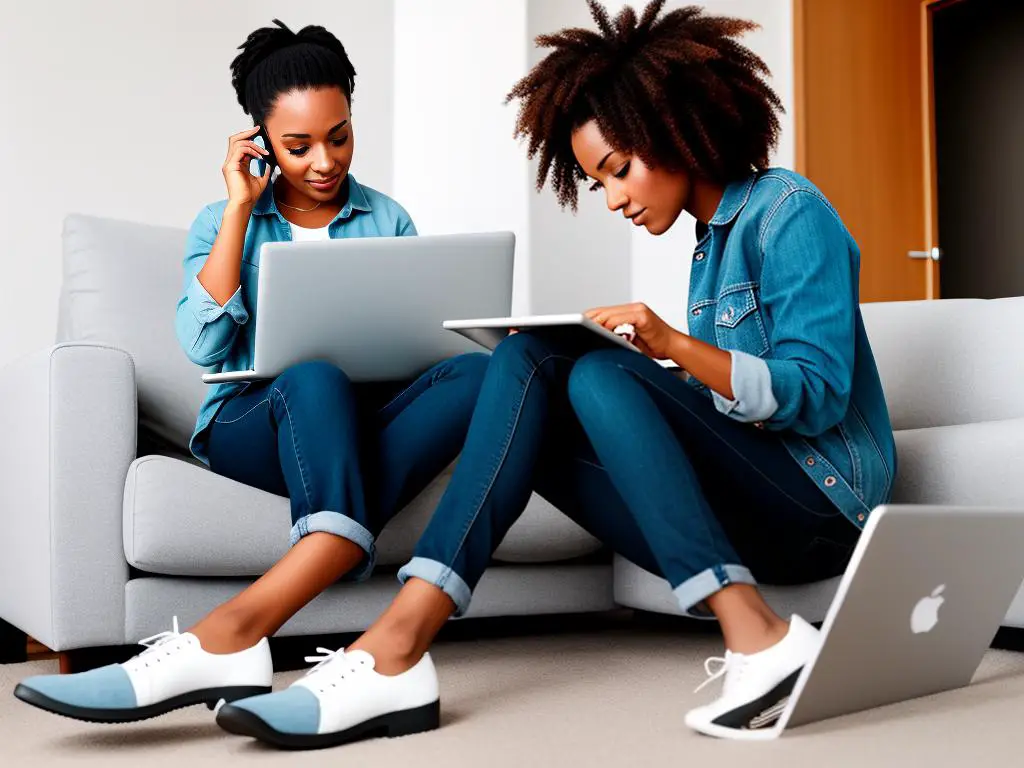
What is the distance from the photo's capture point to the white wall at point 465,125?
3.49m

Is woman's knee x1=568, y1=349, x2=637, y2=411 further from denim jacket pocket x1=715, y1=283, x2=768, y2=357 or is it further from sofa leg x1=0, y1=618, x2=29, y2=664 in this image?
sofa leg x1=0, y1=618, x2=29, y2=664

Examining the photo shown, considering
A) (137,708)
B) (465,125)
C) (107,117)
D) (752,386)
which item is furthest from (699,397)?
(465,125)

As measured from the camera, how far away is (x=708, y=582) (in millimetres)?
1148

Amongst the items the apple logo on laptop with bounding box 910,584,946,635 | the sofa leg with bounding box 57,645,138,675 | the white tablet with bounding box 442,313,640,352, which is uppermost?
the white tablet with bounding box 442,313,640,352

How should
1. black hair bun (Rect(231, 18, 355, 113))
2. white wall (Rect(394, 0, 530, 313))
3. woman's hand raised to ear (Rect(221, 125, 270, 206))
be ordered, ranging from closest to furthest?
woman's hand raised to ear (Rect(221, 125, 270, 206)) → black hair bun (Rect(231, 18, 355, 113)) → white wall (Rect(394, 0, 530, 313))

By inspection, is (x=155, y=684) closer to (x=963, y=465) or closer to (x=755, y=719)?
(x=755, y=719)

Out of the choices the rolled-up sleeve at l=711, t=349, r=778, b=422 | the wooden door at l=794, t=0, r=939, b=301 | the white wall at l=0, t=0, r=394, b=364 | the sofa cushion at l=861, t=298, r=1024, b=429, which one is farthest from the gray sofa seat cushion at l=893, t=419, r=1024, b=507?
the wooden door at l=794, t=0, r=939, b=301

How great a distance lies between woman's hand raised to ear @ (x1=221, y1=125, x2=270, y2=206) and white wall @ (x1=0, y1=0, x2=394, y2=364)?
1.38 m

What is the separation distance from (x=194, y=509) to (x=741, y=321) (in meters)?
0.81

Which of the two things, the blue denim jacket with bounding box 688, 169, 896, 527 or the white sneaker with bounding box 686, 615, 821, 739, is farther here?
the blue denim jacket with bounding box 688, 169, 896, 527

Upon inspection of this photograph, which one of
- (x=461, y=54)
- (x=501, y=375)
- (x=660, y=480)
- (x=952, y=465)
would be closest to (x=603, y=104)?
(x=501, y=375)

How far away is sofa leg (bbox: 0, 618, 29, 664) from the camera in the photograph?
6.30 ft

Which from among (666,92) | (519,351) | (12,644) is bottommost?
(12,644)

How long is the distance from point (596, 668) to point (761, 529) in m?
0.41
